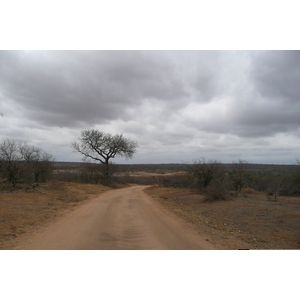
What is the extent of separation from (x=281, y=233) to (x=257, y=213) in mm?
3249

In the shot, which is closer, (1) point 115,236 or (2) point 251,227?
(1) point 115,236

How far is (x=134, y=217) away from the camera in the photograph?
436 inches

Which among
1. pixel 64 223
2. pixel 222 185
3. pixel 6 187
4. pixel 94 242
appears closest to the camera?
pixel 94 242

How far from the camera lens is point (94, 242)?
690 centimetres

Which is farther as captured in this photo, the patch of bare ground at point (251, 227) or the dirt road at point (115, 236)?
the patch of bare ground at point (251, 227)

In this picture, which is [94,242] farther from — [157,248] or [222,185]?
[222,185]

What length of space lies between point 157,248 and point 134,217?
4.78m

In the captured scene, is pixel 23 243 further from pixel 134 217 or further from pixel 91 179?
pixel 91 179

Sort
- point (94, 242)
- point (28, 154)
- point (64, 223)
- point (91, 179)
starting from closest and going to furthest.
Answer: point (94, 242)
point (64, 223)
point (28, 154)
point (91, 179)

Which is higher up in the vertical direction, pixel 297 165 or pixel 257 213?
pixel 297 165

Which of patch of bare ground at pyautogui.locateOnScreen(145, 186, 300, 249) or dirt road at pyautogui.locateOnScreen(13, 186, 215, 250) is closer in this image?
dirt road at pyautogui.locateOnScreen(13, 186, 215, 250)

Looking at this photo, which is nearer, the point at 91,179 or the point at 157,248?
the point at 157,248

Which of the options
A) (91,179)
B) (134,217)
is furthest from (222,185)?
(91,179)

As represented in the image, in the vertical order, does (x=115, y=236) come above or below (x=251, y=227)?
above
